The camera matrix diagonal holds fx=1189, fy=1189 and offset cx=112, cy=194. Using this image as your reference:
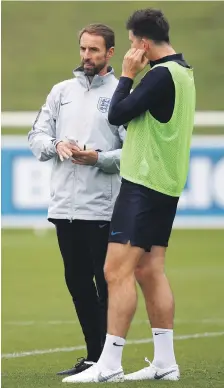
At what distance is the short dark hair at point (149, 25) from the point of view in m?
5.37

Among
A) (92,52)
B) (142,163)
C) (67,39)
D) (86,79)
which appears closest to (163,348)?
(142,163)

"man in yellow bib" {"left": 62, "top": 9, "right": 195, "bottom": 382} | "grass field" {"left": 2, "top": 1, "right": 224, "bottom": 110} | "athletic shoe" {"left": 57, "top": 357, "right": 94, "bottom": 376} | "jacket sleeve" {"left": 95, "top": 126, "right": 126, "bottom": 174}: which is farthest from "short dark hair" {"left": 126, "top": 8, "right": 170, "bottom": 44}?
"grass field" {"left": 2, "top": 1, "right": 224, "bottom": 110}

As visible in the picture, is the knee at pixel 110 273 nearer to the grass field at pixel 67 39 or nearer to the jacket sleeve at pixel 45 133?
the jacket sleeve at pixel 45 133

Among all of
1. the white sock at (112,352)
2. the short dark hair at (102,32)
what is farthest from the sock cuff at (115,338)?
the short dark hair at (102,32)

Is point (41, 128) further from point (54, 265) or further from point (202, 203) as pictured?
point (202, 203)

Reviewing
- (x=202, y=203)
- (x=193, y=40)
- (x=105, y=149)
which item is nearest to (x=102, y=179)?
(x=105, y=149)

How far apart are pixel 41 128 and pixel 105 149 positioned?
0.34 metres

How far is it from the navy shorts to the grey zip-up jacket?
1.18 ft

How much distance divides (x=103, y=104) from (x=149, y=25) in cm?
58

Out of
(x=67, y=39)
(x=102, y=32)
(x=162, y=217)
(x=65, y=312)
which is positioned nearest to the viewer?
(x=162, y=217)

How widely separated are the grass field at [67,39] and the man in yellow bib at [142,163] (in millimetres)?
11811

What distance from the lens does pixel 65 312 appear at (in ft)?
28.7

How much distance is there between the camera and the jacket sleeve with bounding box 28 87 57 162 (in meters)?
5.80

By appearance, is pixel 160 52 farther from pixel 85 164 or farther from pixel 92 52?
pixel 85 164
